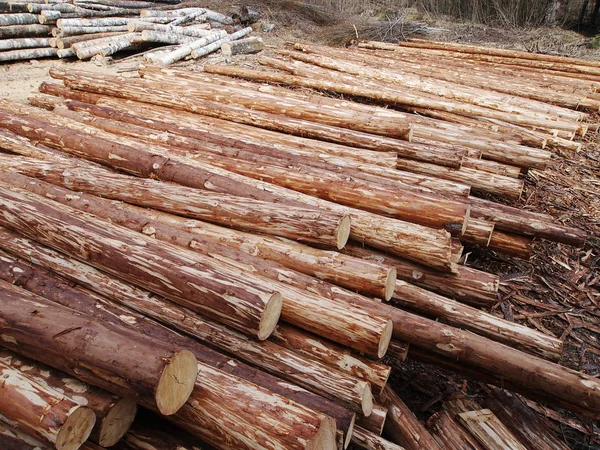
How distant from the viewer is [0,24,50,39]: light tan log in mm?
9688

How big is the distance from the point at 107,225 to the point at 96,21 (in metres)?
10.1

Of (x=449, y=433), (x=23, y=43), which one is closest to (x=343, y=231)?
(x=449, y=433)

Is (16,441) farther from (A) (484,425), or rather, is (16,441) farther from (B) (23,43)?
(B) (23,43)

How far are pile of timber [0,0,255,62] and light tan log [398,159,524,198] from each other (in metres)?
6.72

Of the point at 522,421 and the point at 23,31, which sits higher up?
the point at 23,31

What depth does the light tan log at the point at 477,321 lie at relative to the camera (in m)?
3.02

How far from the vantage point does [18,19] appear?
9.98 m

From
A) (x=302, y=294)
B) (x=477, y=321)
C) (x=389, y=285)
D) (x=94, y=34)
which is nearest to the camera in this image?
(x=302, y=294)

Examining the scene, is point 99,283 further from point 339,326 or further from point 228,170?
point 228,170

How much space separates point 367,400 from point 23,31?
36.9 ft

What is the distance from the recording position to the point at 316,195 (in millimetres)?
3979

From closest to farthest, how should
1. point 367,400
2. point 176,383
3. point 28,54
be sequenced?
point 176,383 → point 367,400 → point 28,54

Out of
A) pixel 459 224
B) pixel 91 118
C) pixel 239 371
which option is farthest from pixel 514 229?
pixel 91 118

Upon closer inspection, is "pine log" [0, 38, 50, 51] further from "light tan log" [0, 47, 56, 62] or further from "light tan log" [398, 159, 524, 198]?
"light tan log" [398, 159, 524, 198]
